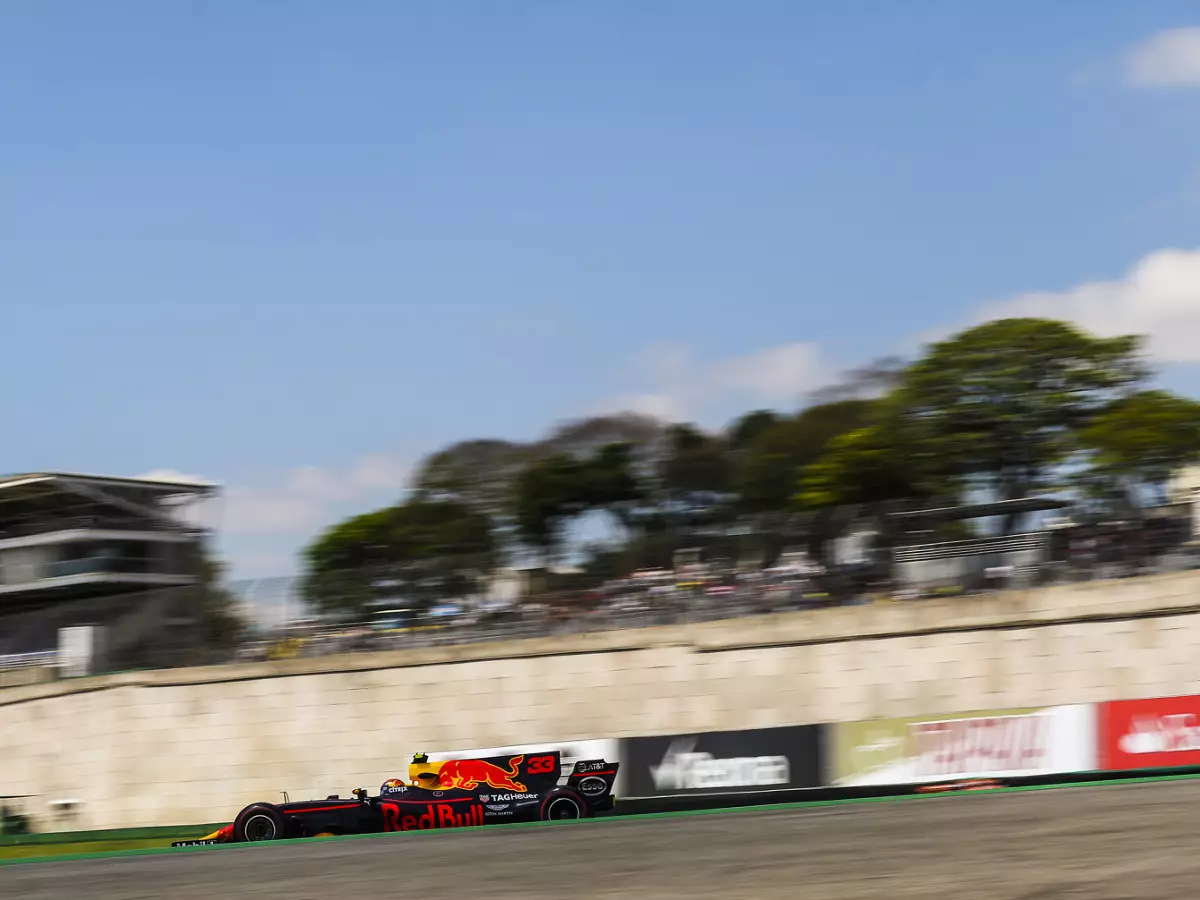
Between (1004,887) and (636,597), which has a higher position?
(636,597)

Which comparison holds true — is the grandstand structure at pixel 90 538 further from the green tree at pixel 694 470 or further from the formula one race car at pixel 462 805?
the formula one race car at pixel 462 805

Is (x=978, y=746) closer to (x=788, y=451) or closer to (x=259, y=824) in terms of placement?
(x=259, y=824)

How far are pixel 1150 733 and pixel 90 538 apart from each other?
40312 millimetres

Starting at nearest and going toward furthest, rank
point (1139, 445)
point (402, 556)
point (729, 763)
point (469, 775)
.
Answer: point (469, 775) < point (729, 763) < point (1139, 445) < point (402, 556)

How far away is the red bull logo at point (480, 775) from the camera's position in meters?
19.6

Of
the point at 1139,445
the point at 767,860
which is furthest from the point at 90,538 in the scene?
the point at 767,860

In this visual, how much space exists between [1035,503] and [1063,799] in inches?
563

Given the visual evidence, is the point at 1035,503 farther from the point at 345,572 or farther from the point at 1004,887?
the point at 1004,887

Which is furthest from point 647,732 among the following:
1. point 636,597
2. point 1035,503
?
point 1035,503

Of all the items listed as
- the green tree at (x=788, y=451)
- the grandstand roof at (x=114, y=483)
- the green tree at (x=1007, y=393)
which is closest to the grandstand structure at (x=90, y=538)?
the grandstand roof at (x=114, y=483)

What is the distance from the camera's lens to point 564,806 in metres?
19.3

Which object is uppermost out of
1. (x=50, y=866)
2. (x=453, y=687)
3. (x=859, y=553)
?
(x=859, y=553)

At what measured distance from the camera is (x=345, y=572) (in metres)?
29.5

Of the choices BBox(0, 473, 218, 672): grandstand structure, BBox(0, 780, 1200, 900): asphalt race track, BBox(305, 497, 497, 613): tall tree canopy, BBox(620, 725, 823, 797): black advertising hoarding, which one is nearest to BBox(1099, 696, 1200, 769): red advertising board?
BBox(0, 780, 1200, 900): asphalt race track
